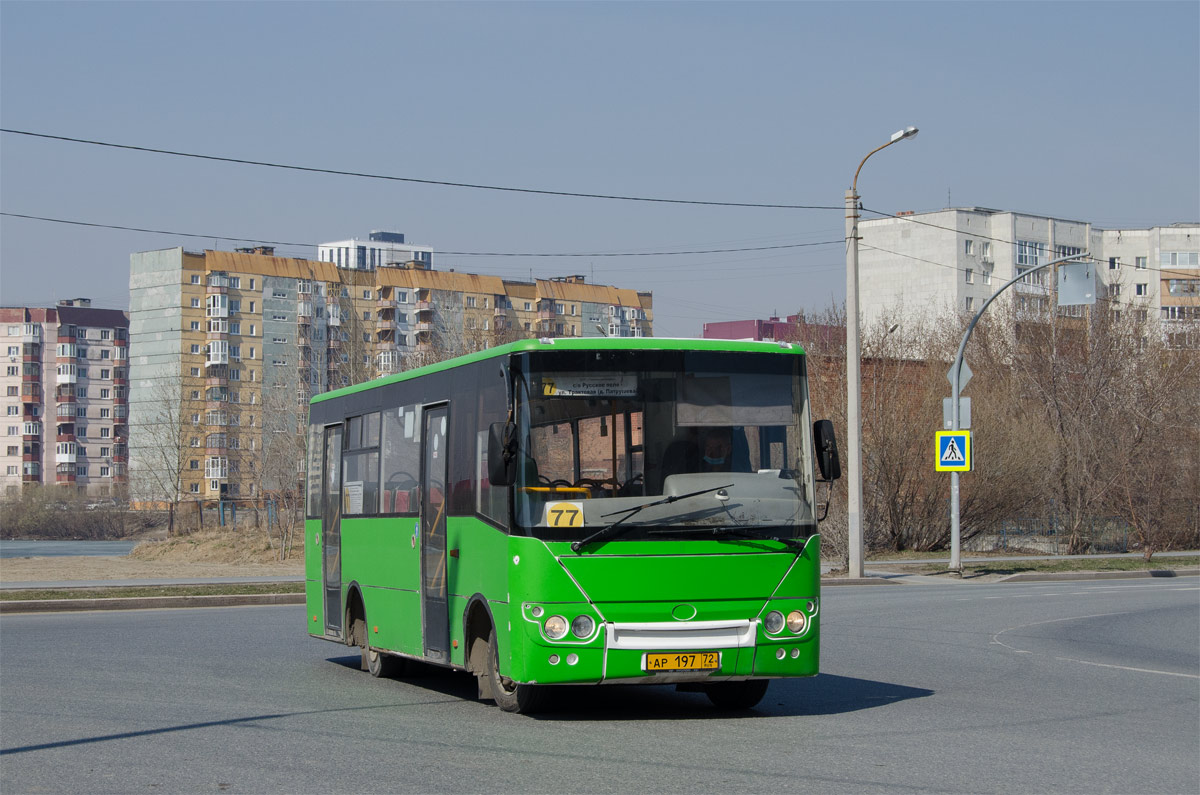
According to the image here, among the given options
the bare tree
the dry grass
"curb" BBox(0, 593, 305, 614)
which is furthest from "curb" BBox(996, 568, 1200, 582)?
the bare tree

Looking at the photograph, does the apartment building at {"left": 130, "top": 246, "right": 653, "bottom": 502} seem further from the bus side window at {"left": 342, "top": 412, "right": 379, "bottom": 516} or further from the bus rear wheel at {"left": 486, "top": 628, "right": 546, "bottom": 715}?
the bus rear wheel at {"left": 486, "top": 628, "right": 546, "bottom": 715}

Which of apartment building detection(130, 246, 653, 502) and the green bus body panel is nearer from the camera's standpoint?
the green bus body panel

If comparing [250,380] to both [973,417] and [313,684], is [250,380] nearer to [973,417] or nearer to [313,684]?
[973,417]

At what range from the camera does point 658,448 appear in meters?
10.2

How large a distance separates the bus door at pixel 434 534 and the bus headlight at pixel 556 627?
1926 mm

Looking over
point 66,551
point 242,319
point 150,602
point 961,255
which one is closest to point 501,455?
point 150,602

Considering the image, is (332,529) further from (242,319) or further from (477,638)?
(242,319)

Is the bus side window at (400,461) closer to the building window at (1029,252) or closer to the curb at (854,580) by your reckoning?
the curb at (854,580)

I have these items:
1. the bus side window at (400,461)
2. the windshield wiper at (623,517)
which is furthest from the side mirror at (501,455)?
the bus side window at (400,461)

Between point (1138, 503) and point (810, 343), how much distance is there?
38.3 ft

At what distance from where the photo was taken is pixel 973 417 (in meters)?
40.2

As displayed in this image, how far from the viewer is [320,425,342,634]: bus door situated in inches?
576

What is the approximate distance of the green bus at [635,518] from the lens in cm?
993

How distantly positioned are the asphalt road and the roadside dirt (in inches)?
680
